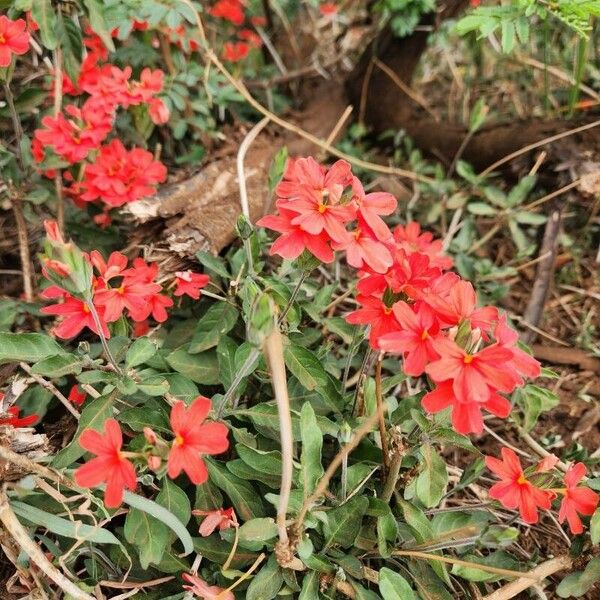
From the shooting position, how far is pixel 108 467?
0.90 meters

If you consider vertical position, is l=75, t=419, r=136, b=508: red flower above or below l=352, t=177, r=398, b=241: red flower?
below

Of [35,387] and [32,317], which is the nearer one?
[35,387]

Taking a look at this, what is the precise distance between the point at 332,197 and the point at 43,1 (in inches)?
35.7

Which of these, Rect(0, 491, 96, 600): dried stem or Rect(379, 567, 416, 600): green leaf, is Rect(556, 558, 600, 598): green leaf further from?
Rect(0, 491, 96, 600): dried stem

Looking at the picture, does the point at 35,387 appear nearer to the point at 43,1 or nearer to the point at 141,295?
the point at 141,295

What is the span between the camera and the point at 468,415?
0.88 m

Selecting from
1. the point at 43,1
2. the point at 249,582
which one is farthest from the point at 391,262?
the point at 43,1

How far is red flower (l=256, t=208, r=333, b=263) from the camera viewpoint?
978 millimetres

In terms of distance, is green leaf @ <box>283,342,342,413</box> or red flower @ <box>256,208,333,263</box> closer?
red flower @ <box>256,208,333,263</box>

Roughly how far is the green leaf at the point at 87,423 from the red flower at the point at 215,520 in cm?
22

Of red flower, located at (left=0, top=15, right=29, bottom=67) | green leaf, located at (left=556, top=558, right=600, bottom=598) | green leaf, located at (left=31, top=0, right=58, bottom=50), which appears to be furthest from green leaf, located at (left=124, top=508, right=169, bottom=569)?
green leaf, located at (left=31, top=0, right=58, bottom=50)

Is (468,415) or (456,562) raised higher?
(468,415)

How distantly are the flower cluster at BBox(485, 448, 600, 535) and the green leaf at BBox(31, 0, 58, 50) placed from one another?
4.14 feet

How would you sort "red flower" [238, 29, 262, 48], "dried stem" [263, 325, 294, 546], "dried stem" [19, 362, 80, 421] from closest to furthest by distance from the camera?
1. "dried stem" [263, 325, 294, 546]
2. "dried stem" [19, 362, 80, 421]
3. "red flower" [238, 29, 262, 48]
